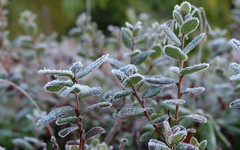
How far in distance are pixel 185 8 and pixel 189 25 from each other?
0.13 feet

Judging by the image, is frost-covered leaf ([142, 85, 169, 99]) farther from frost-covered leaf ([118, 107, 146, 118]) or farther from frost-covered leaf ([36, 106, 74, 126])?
frost-covered leaf ([36, 106, 74, 126])

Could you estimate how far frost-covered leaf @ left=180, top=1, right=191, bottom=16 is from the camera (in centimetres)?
54

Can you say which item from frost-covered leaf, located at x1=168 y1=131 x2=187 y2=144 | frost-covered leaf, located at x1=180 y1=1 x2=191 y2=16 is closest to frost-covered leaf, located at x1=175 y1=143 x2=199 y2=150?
frost-covered leaf, located at x1=168 y1=131 x2=187 y2=144

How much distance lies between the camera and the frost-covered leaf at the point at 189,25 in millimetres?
518

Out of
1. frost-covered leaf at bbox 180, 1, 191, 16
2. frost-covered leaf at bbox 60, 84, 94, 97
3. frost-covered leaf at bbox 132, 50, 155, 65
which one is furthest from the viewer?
frost-covered leaf at bbox 132, 50, 155, 65

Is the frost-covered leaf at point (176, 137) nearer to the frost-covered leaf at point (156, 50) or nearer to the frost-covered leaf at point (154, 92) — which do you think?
the frost-covered leaf at point (154, 92)

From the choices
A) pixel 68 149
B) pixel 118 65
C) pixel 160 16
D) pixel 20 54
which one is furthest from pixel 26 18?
pixel 160 16

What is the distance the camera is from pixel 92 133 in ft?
1.75

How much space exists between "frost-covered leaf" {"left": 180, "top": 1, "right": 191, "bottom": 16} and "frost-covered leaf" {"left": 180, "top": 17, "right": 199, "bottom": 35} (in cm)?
3

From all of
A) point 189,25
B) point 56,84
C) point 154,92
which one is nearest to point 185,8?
point 189,25

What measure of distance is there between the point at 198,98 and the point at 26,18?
27.0 inches

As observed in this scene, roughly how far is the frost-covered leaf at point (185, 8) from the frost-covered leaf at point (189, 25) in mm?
33

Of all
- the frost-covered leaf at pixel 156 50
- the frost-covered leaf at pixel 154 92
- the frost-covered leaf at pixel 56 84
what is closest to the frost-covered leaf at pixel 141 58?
the frost-covered leaf at pixel 156 50

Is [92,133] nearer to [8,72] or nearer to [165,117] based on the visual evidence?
[165,117]
